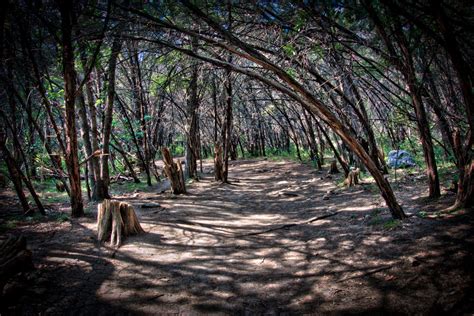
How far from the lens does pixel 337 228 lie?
439cm

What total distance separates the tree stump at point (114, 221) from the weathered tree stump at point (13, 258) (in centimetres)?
126

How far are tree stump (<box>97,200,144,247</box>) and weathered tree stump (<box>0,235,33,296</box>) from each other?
1.26m

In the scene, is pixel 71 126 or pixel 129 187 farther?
pixel 129 187

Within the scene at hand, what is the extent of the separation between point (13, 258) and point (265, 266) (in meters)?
2.71

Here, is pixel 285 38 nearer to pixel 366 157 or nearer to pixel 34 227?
pixel 366 157

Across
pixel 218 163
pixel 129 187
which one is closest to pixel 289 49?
pixel 218 163

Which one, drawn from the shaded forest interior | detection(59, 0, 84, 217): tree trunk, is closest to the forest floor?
the shaded forest interior

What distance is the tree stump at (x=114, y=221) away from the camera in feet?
14.3

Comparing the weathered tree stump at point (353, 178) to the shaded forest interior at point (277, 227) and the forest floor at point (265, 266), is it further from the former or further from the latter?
the forest floor at point (265, 266)

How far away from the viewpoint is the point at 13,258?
9.41ft

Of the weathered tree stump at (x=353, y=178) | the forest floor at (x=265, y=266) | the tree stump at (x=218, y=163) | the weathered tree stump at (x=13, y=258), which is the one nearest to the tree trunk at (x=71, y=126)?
the forest floor at (x=265, y=266)

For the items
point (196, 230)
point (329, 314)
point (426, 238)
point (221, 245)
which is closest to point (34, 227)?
point (196, 230)

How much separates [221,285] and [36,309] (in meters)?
1.74

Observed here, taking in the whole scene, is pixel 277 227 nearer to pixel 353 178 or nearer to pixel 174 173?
pixel 353 178
